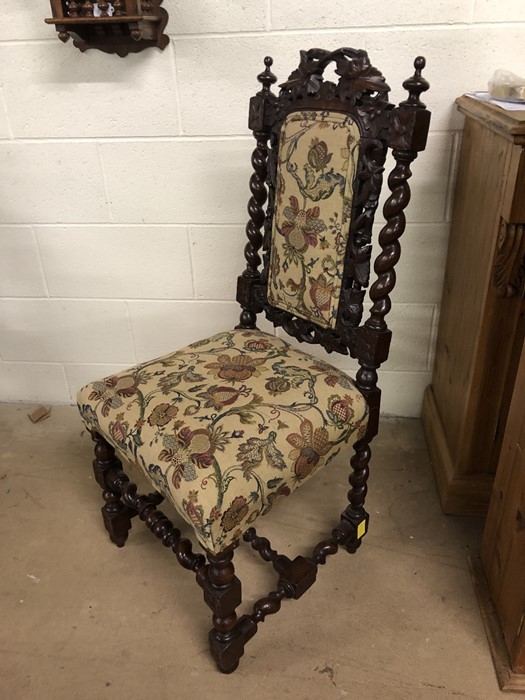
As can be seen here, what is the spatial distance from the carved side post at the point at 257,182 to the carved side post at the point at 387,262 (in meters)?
0.36

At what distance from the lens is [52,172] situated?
5.73ft

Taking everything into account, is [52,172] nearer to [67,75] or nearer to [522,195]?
[67,75]

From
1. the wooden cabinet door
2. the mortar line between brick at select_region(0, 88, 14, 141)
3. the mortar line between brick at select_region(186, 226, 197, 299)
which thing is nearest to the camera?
the wooden cabinet door

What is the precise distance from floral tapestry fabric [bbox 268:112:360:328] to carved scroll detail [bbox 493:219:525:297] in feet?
1.12

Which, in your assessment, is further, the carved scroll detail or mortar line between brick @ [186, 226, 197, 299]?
mortar line between brick @ [186, 226, 197, 299]

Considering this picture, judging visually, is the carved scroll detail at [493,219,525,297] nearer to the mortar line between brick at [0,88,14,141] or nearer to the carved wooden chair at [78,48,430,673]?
the carved wooden chair at [78,48,430,673]

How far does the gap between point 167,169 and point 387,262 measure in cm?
88

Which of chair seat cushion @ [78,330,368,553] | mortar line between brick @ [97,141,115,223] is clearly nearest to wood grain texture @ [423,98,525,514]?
chair seat cushion @ [78,330,368,553]

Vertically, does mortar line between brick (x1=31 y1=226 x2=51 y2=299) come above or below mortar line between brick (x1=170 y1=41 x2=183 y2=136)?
below

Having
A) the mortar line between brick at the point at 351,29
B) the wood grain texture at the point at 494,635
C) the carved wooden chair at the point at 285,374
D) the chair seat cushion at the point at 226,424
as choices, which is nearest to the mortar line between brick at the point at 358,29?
the mortar line between brick at the point at 351,29

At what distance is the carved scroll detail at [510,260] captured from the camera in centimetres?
117

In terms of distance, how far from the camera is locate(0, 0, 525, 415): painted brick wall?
149 centimetres

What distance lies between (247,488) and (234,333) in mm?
534

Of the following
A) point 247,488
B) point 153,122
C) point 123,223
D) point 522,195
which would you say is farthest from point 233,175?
point 247,488
